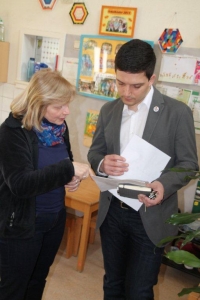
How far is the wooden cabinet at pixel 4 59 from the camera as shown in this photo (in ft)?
10.5

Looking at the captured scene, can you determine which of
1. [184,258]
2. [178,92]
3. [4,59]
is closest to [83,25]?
[4,59]

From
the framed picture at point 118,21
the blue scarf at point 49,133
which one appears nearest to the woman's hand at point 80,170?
the blue scarf at point 49,133

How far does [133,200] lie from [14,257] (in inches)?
21.9

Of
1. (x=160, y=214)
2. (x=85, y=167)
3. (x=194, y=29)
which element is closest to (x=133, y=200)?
(x=160, y=214)

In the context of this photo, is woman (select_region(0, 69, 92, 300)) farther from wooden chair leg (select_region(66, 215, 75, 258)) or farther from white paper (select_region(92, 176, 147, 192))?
wooden chair leg (select_region(66, 215, 75, 258))

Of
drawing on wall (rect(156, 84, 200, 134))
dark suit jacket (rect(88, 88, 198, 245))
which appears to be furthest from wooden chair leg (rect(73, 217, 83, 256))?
dark suit jacket (rect(88, 88, 198, 245))

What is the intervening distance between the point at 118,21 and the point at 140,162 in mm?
1642

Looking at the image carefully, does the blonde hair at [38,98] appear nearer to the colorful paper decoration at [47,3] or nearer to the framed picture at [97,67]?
the framed picture at [97,67]

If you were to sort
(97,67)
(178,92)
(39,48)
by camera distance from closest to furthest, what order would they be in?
(178,92) → (97,67) → (39,48)

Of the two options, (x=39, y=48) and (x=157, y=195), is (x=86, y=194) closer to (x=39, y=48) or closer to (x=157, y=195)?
(x=157, y=195)

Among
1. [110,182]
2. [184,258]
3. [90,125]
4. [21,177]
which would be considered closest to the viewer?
[184,258]

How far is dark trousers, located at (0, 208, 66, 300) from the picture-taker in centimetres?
139

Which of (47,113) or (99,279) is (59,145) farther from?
(99,279)

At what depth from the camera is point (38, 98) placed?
1320 mm
